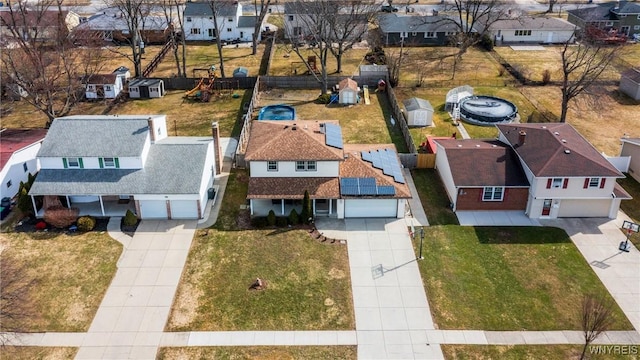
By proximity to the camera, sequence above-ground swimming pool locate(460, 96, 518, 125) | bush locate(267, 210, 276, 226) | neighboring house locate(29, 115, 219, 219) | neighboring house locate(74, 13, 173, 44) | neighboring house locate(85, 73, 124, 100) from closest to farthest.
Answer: bush locate(267, 210, 276, 226), neighboring house locate(29, 115, 219, 219), above-ground swimming pool locate(460, 96, 518, 125), neighboring house locate(85, 73, 124, 100), neighboring house locate(74, 13, 173, 44)

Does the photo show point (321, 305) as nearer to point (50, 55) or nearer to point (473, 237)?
point (473, 237)

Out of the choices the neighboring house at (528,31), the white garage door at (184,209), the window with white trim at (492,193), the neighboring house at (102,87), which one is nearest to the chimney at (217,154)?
the white garage door at (184,209)

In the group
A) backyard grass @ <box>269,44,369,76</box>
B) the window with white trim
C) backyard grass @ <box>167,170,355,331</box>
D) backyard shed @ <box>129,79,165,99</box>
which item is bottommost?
backyard grass @ <box>167,170,355,331</box>

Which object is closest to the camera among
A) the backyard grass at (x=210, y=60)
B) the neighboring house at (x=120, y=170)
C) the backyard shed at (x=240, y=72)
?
the neighboring house at (x=120, y=170)

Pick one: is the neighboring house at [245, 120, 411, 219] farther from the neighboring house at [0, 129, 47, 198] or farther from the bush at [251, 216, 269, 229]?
the neighboring house at [0, 129, 47, 198]

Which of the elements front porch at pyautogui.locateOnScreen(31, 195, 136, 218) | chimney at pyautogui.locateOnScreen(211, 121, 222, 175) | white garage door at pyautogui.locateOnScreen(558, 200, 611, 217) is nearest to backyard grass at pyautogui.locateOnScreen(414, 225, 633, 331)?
white garage door at pyautogui.locateOnScreen(558, 200, 611, 217)

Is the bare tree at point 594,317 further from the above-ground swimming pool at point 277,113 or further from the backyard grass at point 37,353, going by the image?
the above-ground swimming pool at point 277,113
